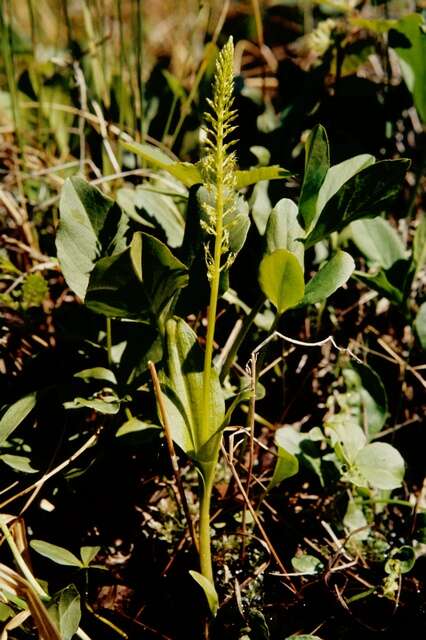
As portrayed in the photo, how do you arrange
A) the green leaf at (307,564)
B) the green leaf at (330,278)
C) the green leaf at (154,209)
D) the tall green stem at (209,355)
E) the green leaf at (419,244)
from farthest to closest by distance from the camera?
the green leaf at (419,244) < the green leaf at (154,209) < the green leaf at (307,564) < the green leaf at (330,278) < the tall green stem at (209,355)

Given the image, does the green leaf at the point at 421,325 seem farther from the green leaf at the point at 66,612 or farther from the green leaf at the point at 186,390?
the green leaf at the point at 66,612

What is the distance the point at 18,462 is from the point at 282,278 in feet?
1.76

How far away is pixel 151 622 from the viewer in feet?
3.46

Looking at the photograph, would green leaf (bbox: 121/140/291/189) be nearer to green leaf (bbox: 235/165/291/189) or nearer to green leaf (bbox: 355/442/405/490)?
green leaf (bbox: 235/165/291/189)

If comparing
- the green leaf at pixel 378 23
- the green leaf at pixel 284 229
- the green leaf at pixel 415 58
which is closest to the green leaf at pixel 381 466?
the green leaf at pixel 284 229

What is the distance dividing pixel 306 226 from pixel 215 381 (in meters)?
0.32

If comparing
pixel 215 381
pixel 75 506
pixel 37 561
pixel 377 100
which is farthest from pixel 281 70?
pixel 37 561

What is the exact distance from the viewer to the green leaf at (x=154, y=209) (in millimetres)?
1196

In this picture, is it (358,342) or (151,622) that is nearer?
(151,622)

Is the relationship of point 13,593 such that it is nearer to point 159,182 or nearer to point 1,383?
point 1,383

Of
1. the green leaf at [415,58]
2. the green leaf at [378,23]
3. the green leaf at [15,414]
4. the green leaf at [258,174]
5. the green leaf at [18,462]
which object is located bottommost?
the green leaf at [18,462]

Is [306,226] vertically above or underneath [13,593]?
above

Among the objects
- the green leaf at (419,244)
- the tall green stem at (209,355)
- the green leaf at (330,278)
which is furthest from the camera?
the green leaf at (419,244)

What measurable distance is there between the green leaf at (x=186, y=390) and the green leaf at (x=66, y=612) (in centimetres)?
27
